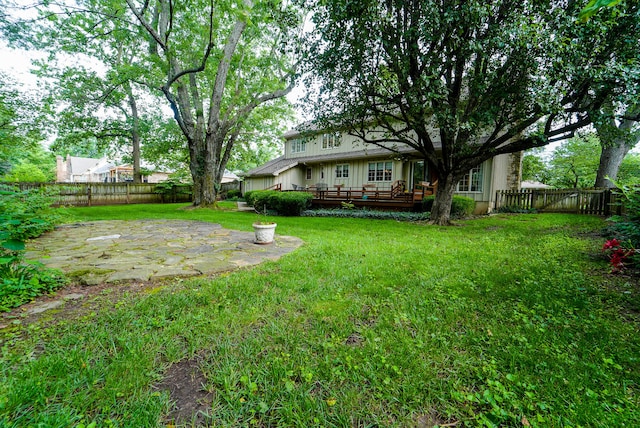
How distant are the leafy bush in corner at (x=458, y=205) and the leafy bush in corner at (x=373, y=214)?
0.98m

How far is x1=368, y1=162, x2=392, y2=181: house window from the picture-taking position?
1557 centimetres

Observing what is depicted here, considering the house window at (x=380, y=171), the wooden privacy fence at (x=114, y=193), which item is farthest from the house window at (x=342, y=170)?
the wooden privacy fence at (x=114, y=193)

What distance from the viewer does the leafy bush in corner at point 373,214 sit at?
1085cm

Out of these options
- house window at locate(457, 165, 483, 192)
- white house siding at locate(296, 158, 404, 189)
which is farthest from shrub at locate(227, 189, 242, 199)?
house window at locate(457, 165, 483, 192)

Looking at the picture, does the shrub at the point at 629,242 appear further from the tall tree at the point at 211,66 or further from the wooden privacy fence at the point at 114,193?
the wooden privacy fence at the point at 114,193

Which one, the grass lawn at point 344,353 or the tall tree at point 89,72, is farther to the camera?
the tall tree at point 89,72

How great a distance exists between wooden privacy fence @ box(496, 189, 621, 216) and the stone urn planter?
13.2 meters

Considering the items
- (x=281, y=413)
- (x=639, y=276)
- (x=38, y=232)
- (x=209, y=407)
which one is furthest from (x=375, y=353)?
(x=38, y=232)

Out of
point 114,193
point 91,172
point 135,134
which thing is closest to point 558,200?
point 114,193

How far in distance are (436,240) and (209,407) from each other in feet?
18.9

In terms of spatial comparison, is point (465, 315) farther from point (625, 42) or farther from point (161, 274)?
point (625, 42)

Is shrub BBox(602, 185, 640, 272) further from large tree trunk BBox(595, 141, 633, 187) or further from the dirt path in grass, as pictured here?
large tree trunk BBox(595, 141, 633, 187)

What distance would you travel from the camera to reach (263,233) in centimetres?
532

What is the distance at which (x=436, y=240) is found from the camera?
19.9 ft
